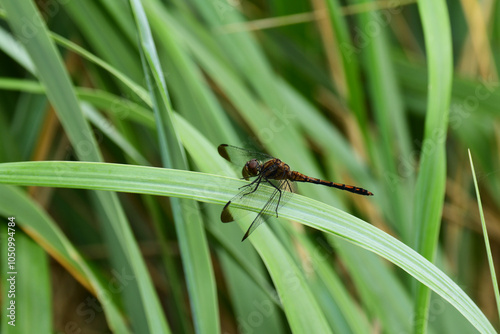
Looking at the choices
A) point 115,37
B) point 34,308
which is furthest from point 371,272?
point 115,37

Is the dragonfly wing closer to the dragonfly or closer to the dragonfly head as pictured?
the dragonfly

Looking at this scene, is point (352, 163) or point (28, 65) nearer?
point (28, 65)

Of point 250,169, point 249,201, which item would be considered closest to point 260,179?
point 250,169

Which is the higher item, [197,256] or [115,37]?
[115,37]

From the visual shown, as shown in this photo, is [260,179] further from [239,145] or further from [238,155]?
[239,145]

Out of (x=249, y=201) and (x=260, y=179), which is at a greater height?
(x=260, y=179)

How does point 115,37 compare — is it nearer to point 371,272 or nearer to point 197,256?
point 197,256

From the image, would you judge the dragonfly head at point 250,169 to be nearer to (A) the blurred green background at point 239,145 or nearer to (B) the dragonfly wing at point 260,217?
(A) the blurred green background at point 239,145
